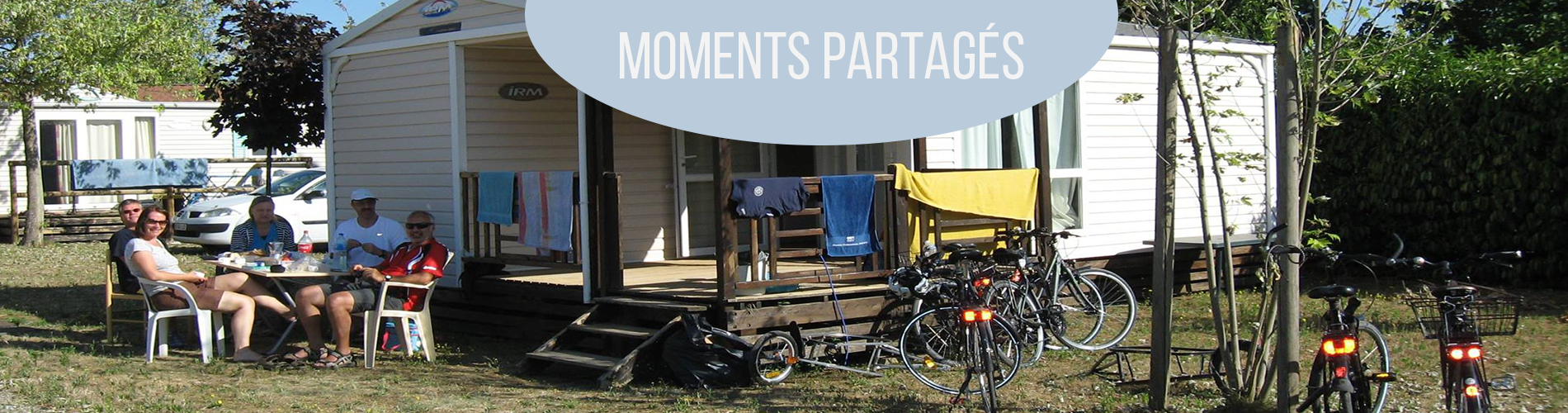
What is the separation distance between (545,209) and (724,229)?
1.75 m

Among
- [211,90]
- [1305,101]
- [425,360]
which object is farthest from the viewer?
[211,90]

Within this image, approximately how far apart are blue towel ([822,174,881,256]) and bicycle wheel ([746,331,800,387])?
849mm

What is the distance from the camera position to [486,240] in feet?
30.7

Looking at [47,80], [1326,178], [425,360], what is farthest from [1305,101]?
[47,80]

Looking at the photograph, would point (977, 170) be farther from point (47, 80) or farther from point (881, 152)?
point (47, 80)

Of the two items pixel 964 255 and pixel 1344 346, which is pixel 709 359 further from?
pixel 1344 346

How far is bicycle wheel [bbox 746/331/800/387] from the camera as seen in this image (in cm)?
719

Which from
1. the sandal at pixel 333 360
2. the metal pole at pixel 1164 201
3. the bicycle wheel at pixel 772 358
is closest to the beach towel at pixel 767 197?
the bicycle wheel at pixel 772 358

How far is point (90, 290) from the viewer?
475 inches

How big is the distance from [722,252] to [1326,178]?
7673mm

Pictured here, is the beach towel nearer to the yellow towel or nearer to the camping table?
the yellow towel

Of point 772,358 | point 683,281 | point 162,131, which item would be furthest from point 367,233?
point 162,131

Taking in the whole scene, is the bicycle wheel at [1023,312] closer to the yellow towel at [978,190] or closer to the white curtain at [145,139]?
the yellow towel at [978,190]

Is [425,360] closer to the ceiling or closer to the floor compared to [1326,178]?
closer to the floor
